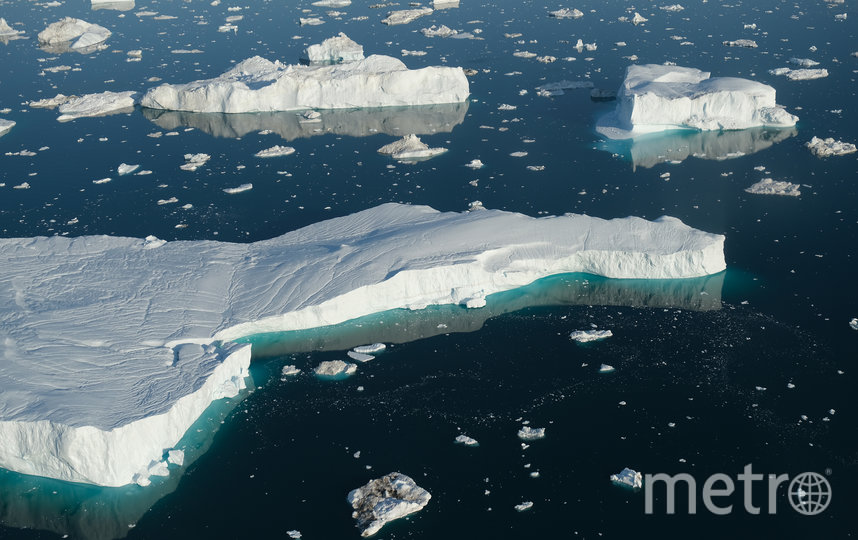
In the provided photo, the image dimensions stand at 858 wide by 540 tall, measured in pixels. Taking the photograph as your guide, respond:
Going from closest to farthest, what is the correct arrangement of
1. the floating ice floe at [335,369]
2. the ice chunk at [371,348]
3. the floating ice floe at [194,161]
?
1. the floating ice floe at [335,369]
2. the ice chunk at [371,348]
3. the floating ice floe at [194,161]

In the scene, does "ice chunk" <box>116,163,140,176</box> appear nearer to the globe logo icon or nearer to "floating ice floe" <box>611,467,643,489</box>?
"floating ice floe" <box>611,467,643,489</box>

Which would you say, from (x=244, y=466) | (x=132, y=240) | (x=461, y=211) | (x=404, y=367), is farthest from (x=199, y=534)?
(x=461, y=211)

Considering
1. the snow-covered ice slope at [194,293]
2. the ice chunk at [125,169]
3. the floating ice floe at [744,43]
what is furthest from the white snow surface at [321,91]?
the floating ice floe at [744,43]

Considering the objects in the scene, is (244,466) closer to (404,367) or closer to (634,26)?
(404,367)

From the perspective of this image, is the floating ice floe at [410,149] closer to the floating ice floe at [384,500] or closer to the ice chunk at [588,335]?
the ice chunk at [588,335]

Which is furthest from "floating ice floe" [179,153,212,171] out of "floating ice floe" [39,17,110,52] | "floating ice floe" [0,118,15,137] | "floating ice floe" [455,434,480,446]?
"floating ice floe" [39,17,110,52]
